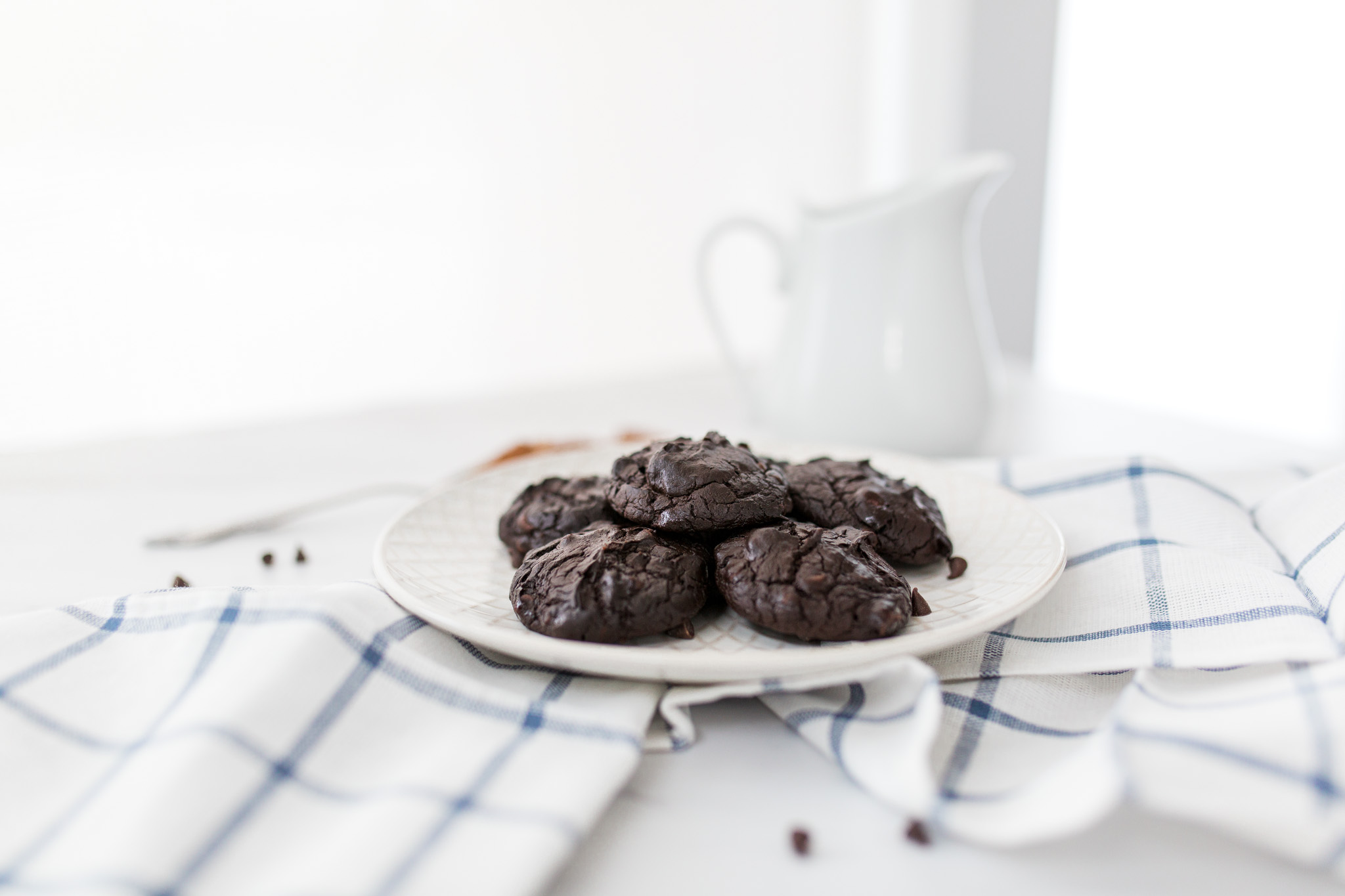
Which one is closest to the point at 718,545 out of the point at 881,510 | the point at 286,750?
the point at 881,510

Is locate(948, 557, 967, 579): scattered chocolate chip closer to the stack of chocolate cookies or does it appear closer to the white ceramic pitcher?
the stack of chocolate cookies


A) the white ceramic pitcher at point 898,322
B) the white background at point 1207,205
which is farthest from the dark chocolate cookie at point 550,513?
the white background at point 1207,205

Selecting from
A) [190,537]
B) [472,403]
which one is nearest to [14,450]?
[190,537]

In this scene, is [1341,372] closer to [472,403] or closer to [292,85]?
[472,403]

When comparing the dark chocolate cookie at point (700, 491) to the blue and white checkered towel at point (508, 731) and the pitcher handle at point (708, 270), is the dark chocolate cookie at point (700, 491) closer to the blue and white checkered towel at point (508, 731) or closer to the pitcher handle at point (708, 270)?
the blue and white checkered towel at point (508, 731)

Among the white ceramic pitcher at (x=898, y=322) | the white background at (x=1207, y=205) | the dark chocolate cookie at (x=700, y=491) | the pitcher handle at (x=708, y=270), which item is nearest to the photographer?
the dark chocolate cookie at (x=700, y=491)

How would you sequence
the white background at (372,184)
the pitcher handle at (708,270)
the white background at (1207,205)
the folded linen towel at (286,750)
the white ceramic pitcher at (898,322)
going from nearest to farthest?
the folded linen towel at (286,750), the white ceramic pitcher at (898,322), the pitcher handle at (708,270), the white background at (372,184), the white background at (1207,205)
